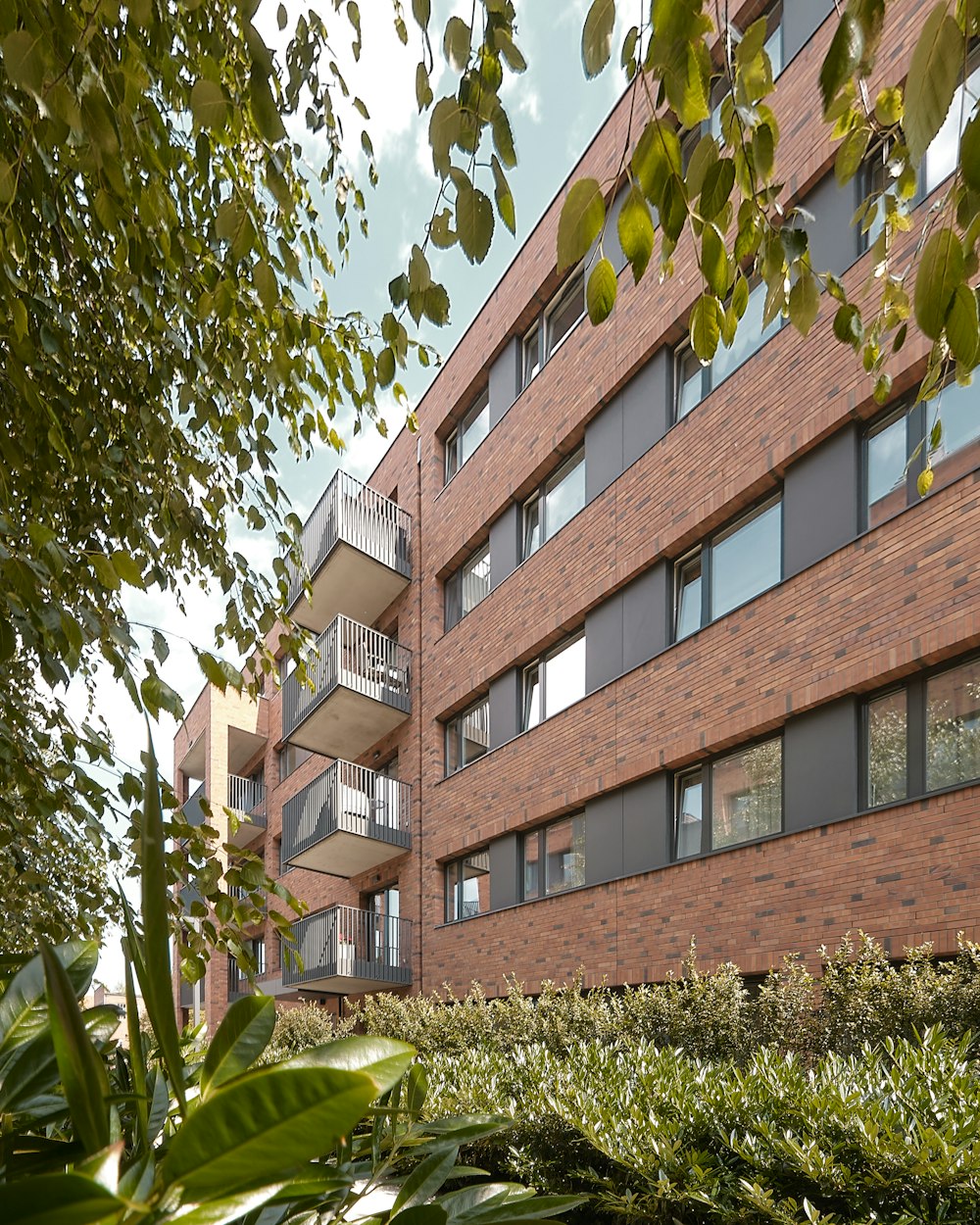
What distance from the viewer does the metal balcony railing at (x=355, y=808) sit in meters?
17.7

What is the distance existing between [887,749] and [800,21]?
8290mm

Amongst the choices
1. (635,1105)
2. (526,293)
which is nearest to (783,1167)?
(635,1105)

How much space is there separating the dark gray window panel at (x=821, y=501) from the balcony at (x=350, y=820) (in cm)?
1066

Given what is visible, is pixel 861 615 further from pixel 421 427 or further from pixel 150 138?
pixel 421 427

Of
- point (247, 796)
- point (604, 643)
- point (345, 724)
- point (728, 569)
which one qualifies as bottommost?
point (247, 796)

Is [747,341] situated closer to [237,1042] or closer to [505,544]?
[505,544]

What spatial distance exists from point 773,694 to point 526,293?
375 inches

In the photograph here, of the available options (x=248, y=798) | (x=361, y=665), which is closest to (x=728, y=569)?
(x=361, y=665)

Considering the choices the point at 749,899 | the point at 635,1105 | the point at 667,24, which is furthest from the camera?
the point at 749,899

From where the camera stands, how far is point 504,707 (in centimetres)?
1572

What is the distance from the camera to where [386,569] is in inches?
774

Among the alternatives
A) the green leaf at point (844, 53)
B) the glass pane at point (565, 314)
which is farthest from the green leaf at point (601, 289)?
the glass pane at point (565, 314)

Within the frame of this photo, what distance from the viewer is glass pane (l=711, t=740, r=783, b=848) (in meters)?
9.91

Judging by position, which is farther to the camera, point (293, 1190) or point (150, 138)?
point (150, 138)
